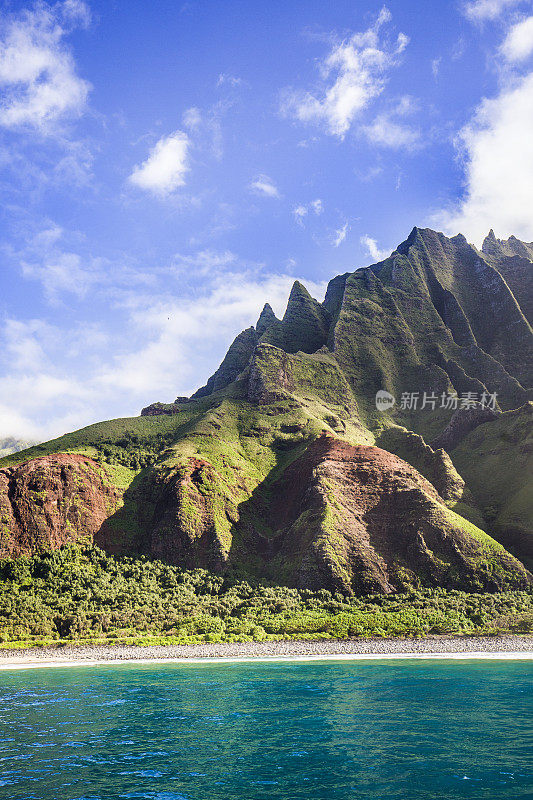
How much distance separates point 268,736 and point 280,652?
3954cm

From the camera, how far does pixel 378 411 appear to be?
168m

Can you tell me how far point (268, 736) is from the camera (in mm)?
30391

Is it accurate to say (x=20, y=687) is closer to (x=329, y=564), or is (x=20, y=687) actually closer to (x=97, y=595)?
(x=97, y=595)

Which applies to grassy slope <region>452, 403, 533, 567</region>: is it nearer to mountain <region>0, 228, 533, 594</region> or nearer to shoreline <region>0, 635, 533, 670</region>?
mountain <region>0, 228, 533, 594</region>

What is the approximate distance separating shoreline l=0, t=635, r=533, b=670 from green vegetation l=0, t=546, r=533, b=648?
7.78 feet

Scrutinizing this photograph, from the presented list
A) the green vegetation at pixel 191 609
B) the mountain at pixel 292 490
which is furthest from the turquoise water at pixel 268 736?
the mountain at pixel 292 490

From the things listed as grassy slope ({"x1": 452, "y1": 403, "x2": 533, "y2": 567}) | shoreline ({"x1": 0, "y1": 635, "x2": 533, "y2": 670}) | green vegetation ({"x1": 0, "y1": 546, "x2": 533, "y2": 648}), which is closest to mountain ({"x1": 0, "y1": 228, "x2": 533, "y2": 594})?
grassy slope ({"x1": 452, "y1": 403, "x2": 533, "y2": 567})

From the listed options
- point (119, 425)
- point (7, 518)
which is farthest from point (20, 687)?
point (119, 425)

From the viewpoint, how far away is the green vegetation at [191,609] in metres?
72.9

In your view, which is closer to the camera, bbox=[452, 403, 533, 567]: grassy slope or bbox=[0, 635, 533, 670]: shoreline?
bbox=[0, 635, 533, 670]: shoreline

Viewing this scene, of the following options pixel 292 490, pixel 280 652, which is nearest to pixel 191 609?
pixel 280 652

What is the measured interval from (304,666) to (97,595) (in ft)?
122

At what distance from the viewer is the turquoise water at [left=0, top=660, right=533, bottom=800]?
21938 mm

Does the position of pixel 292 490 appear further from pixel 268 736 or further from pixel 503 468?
pixel 268 736
